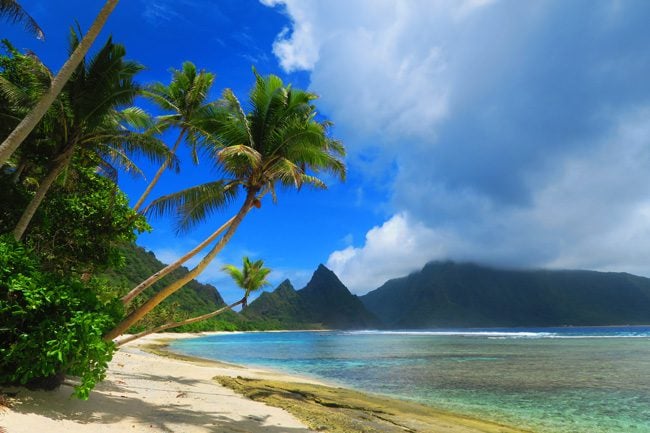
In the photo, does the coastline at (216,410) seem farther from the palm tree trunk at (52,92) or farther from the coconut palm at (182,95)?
the coconut palm at (182,95)

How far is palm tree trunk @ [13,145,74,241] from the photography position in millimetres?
8539

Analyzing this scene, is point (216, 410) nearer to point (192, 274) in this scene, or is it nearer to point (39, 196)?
point (192, 274)

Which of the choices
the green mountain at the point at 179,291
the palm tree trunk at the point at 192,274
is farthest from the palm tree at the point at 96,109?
the green mountain at the point at 179,291

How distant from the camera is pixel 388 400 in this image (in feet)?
45.1

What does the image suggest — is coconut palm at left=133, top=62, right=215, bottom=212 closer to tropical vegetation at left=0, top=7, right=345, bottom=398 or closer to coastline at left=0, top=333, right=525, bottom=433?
tropical vegetation at left=0, top=7, right=345, bottom=398

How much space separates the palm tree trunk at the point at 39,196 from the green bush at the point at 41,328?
2077mm

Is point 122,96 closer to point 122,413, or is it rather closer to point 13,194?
point 13,194

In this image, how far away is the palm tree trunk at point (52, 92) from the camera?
7.85m

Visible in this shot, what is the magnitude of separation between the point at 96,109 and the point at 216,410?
7.87 metres

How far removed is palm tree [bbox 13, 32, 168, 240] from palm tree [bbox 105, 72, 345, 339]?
175cm

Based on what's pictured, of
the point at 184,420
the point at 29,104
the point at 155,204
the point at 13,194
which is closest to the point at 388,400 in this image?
the point at 184,420

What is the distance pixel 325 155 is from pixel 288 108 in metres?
1.74

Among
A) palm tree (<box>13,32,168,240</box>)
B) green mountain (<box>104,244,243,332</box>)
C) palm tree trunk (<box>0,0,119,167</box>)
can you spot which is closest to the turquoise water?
palm tree (<box>13,32,168,240</box>)

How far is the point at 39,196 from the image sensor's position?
8.96m
